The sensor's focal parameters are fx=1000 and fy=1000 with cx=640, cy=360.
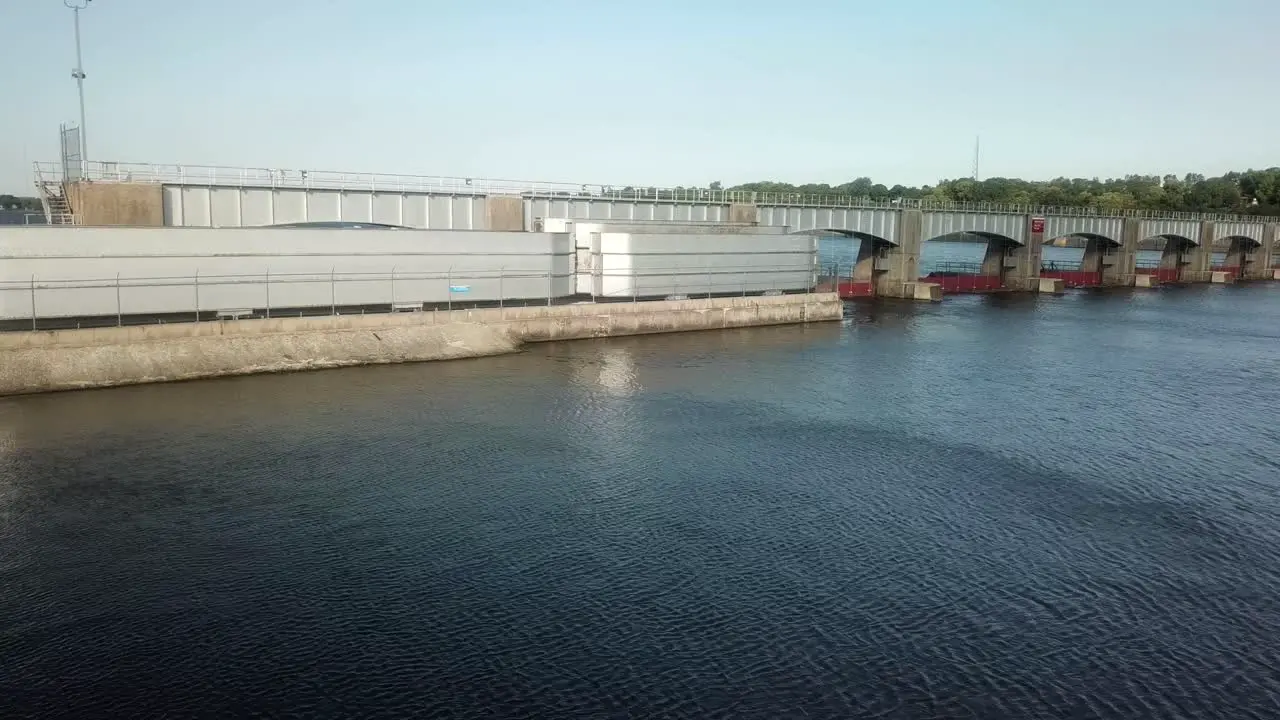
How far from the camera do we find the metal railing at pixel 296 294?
3416cm

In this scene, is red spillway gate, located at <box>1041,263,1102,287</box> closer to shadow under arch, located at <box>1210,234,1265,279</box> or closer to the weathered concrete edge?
shadow under arch, located at <box>1210,234,1265,279</box>

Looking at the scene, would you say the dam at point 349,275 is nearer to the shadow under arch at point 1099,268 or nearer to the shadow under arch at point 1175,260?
the shadow under arch at point 1099,268

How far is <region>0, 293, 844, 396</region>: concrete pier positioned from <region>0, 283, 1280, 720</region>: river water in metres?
1.12

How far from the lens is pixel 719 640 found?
1533cm

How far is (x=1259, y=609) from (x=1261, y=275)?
4581 inches

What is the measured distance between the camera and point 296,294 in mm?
39281

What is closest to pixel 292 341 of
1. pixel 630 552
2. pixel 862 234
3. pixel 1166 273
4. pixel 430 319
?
pixel 430 319

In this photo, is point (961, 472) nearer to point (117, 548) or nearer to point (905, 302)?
point (117, 548)

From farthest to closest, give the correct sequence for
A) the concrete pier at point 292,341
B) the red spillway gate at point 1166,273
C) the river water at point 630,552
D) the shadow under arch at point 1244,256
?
the shadow under arch at point 1244,256
the red spillway gate at point 1166,273
the concrete pier at point 292,341
the river water at point 630,552

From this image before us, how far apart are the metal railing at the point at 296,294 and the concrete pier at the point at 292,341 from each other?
1064mm

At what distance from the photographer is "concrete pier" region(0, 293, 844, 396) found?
31984 mm

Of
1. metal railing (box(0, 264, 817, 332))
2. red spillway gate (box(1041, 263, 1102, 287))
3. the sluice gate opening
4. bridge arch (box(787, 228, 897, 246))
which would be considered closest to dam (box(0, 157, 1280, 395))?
metal railing (box(0, 264, 817, 332))

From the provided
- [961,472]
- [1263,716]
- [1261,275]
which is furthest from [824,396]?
[1261,275]

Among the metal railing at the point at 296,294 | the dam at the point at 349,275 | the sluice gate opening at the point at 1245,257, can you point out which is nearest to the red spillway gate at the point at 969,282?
the dam at the point at 349,275
